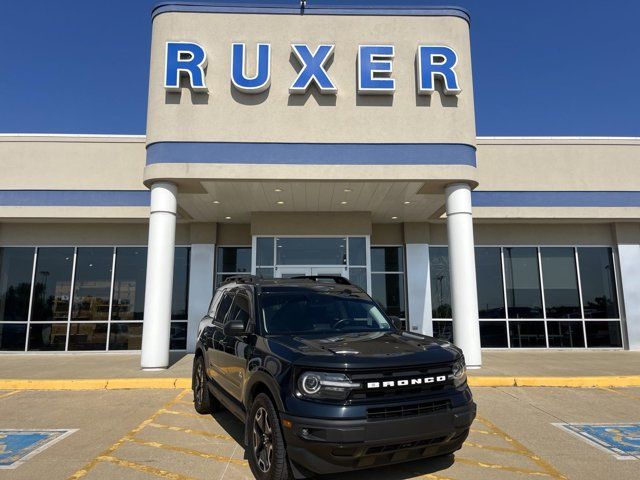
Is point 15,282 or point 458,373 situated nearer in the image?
point 458,373

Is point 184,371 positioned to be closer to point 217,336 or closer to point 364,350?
point 217,336

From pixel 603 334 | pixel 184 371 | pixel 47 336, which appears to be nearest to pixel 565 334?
pixel 603 334

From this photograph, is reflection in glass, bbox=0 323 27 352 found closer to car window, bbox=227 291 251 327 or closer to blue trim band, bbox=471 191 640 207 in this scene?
car window, bbox=227 291 251 327

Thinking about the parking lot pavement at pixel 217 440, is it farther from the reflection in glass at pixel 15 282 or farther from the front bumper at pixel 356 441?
the reflection in glass at pixel 15 282

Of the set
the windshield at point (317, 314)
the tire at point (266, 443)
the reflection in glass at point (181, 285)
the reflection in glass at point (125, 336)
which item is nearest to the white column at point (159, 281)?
the reflection in glass at point (181, 285)

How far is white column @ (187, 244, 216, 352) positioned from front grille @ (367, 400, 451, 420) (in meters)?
11.8

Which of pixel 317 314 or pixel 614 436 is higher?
pixel 317 314

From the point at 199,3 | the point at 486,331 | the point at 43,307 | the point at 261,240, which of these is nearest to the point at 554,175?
the point at 486,331

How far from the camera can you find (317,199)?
494 inches

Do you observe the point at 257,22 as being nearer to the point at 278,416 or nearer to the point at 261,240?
the point at 261,240

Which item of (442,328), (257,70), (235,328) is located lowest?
(442,328)

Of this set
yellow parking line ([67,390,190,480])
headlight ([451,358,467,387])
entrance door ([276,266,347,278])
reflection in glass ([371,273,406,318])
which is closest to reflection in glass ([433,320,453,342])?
reflection in glass ([371,273,406,318])

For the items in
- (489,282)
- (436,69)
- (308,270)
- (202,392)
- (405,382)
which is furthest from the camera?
(489,282)

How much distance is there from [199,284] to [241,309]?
392 inches
